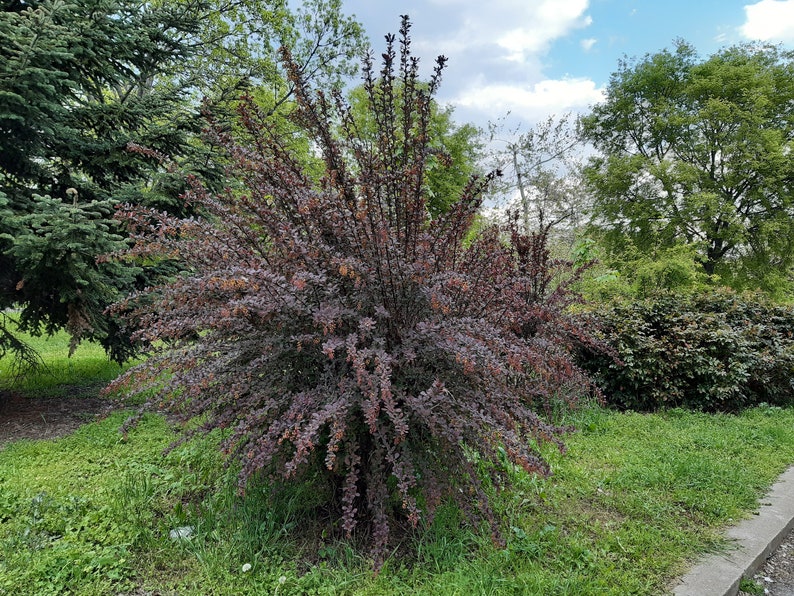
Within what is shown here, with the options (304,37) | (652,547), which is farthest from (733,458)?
(304,37)

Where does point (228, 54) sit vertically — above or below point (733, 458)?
above

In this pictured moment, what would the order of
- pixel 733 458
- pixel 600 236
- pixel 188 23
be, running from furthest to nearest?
pixel 600 236 < pixel 188 23 < pixel 733 458

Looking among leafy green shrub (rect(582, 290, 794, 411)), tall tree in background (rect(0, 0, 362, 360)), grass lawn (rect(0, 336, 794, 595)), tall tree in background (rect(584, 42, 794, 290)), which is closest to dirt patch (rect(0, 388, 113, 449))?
grass lawn (rect(0, 336, 794, 595))

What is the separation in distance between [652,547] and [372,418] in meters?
1.62

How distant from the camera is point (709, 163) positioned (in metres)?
15.2

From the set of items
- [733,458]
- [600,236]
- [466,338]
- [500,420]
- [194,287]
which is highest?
[600,236]

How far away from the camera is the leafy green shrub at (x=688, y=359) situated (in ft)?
15.6

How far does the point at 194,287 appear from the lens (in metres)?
2.16

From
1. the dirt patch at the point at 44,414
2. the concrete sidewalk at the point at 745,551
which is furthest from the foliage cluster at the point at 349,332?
the dirt patch at the point at 44,414

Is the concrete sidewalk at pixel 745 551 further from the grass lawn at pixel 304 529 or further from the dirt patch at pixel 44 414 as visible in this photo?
the dirt patch at pixel 44 414

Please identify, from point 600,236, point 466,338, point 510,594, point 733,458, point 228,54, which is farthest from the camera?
point 600,236

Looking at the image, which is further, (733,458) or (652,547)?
(733,458)

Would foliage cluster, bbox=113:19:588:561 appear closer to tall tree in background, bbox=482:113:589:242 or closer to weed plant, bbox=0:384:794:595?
weed plant, bbox=0:384:794:595

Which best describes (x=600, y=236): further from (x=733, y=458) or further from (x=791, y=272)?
(x=733, y=458)
